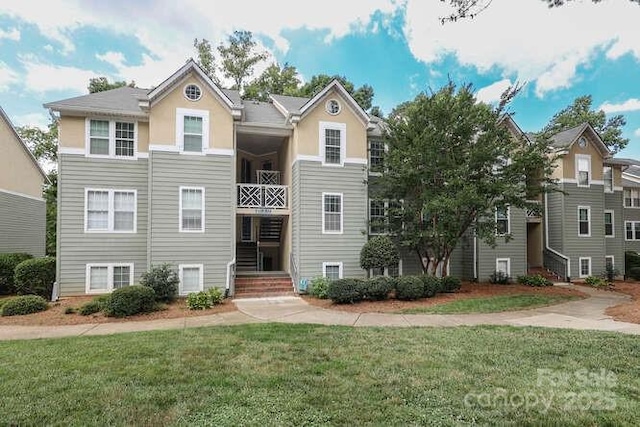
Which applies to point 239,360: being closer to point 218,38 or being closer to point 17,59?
point 17,59

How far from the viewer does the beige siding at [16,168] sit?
16.6 metres

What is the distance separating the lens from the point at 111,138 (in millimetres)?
12938

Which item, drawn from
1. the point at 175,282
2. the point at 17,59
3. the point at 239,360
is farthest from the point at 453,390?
the point at 17,59

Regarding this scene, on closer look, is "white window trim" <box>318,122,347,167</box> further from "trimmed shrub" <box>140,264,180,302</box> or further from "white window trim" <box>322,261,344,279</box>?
"trimmed shrub" <box>140,264,180,302</box>

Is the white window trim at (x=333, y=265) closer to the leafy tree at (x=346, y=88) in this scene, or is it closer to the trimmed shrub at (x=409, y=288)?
the trimmed shrub at (x=409, y=288)

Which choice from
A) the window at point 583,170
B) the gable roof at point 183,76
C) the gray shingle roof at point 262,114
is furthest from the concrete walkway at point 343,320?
the window at point 583,170

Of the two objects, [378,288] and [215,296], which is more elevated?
[378,288]

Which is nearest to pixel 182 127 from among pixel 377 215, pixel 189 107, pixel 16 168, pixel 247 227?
pixel 189 107

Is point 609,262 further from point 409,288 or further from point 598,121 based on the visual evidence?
point 598,121

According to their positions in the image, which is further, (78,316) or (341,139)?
(341,139)

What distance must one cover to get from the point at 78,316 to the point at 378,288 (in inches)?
348

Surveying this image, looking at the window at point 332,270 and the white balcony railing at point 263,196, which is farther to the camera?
the white balcony railing at point 263,196

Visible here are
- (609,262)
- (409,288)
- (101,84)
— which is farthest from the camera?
(101,84)

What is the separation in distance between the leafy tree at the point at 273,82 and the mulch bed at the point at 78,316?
19.8 meters
